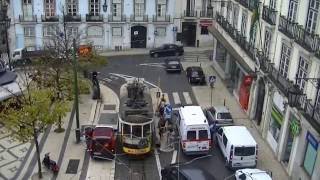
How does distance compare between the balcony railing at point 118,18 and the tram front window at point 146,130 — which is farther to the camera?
the balcony railing at point 118,18

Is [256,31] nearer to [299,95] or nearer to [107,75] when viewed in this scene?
[299,95]

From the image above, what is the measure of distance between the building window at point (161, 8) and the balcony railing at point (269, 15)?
21.5 metres

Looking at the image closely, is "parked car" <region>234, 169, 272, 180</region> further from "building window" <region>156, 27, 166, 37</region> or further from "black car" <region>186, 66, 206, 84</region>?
"building window" <region>156, 27, 166, 37</region>

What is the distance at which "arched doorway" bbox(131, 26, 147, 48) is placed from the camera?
54.8 meters

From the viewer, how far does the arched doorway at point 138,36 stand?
5475cm

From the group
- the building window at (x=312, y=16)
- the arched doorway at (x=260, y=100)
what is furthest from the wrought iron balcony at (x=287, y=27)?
the arched doorway at (x=260, y=100)

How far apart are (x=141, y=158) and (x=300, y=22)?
13322 mm

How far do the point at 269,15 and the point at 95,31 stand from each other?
26090 millimetres

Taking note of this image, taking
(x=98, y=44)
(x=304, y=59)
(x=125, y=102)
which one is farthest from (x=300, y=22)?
(x=98, y=44)

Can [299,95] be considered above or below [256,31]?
below

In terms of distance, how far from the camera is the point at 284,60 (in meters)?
30.7

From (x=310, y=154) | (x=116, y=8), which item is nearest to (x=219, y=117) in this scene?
(x=310, y=154)

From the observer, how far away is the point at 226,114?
34.5 metres

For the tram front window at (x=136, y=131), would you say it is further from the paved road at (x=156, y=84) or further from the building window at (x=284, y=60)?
the building window at (x=284, y=60)
